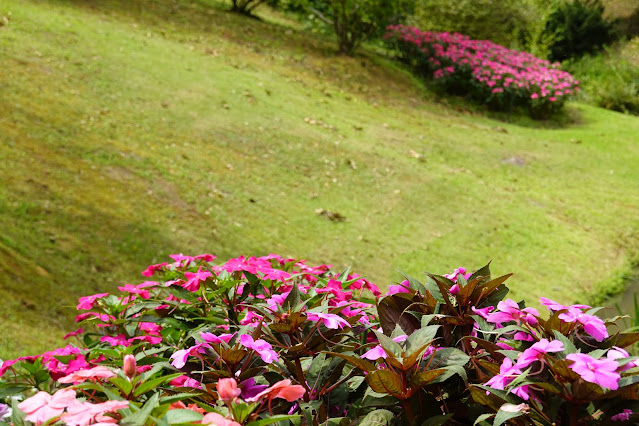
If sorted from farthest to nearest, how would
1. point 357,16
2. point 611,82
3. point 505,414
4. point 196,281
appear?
point 611,82 < point 357,16 < point 196,281 < point 505,414

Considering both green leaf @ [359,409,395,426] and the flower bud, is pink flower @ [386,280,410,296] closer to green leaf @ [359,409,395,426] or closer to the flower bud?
green leaf @ [359,409,395,426]

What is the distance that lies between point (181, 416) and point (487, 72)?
10.7m

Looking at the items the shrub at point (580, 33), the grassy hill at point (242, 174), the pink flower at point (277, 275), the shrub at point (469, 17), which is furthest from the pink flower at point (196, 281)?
the shrub at point (580, 33)

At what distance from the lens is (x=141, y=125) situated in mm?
6078

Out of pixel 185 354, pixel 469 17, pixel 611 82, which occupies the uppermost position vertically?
pixel 469 17

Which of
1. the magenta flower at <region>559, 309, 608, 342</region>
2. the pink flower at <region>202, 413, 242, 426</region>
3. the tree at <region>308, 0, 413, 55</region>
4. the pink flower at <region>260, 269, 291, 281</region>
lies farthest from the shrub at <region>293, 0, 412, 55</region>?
the pink flower at <region>202, 413, 242, 426</region>

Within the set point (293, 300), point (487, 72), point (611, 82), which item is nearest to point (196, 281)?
point (293, 300)

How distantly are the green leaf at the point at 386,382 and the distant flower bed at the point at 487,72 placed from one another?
10181 mm

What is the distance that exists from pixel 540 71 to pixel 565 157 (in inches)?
130

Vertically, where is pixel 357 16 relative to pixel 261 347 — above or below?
above

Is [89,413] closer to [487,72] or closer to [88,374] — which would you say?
[88,374]

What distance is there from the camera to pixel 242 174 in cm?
586

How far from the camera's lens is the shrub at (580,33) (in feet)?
55.0

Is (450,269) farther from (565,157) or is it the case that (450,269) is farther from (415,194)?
(565,157)
